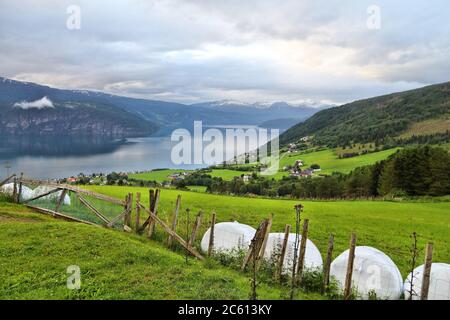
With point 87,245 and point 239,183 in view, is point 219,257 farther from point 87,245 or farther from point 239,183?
point 239,183

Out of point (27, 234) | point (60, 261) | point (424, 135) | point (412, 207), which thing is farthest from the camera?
point (424, 135)

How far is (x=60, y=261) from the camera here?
10.9 metres

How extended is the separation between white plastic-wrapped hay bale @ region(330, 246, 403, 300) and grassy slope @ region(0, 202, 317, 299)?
1.98 m

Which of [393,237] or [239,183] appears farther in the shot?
[239,183]

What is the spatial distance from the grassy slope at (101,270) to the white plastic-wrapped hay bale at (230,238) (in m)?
1.38

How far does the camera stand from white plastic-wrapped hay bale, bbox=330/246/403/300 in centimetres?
998

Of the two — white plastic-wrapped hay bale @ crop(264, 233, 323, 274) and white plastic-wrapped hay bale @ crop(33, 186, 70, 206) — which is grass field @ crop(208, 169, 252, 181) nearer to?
white plastic-wrapped hay bale @ crop(33, 186, 70, 206)

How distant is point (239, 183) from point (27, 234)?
71.2 metres

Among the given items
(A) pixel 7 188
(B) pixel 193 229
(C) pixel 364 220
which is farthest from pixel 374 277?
(A) pixel 7 188

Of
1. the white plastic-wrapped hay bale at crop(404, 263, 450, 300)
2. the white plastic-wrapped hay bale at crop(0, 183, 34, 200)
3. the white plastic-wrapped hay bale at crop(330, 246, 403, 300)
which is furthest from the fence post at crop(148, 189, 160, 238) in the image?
the white plastic-wrapped hay bale at crop(0, 183, 34, 200)

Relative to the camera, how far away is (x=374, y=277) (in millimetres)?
10141

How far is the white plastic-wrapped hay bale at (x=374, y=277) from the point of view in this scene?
9.98 meters
